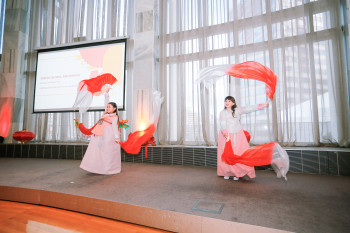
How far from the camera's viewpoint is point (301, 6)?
11.9ft

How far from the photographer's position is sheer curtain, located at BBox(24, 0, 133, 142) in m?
4.88

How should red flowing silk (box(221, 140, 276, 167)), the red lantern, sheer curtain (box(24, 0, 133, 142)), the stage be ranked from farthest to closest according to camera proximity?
sheer curtain (box(24, 0, 133, 142)), the red lantern, red flowing silk (box(221, 140, 276, 167)), the stage

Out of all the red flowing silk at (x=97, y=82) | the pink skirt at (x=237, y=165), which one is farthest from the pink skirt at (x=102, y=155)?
the pink skirt at (x=237, y=165)

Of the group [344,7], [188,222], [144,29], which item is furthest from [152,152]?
[344,7]

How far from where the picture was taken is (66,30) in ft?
17.2

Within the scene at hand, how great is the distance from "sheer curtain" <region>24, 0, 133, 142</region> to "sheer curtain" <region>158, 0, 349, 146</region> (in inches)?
49.7

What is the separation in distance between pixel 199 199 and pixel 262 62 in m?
3.28

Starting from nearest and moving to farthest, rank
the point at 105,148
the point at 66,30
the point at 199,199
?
the point at 199,199, the point at 105,148, the point at 66,30

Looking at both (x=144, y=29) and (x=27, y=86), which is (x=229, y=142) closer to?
(x=144, y=29)

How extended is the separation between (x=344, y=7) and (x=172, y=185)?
441 cm

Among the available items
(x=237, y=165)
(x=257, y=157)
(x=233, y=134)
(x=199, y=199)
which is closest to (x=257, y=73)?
(x=233, y=134)

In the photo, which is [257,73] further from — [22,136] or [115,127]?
[22,136]

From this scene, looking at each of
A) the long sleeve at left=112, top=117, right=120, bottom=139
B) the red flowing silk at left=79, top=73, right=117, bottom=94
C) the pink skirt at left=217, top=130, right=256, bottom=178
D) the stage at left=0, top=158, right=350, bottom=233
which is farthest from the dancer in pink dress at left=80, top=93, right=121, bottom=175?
the pink skirt at left=217, top=130, right=256, bottom=178

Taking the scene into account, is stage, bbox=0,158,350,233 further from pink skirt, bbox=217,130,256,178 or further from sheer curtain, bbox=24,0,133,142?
sheer curtain, bbox=24,0,133,142
